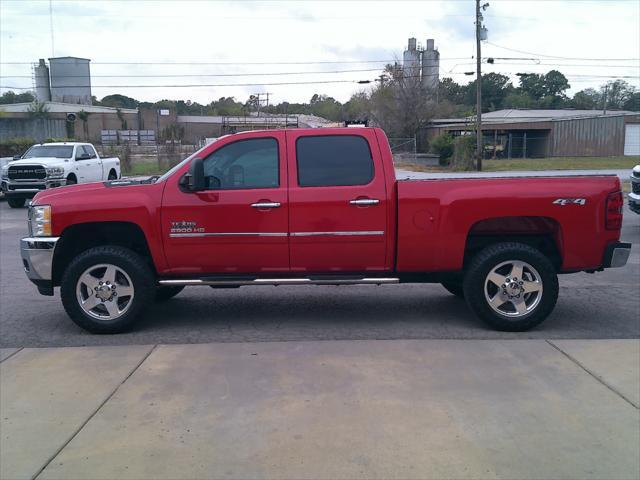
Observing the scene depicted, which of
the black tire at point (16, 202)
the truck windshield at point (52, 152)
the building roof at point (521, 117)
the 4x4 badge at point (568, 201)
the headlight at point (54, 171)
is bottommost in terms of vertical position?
the black tire at point (16, 202)

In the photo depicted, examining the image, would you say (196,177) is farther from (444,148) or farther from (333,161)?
(444,148)

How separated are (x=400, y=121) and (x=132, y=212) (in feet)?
171

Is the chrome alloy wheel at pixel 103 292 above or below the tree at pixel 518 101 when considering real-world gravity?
below

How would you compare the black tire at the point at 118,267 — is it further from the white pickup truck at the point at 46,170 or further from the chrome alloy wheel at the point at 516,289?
the white pickup truck at the point at 46,170

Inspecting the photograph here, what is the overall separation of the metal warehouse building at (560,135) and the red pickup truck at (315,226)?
48205 mm

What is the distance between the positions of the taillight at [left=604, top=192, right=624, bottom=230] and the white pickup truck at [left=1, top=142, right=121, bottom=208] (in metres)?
18.0

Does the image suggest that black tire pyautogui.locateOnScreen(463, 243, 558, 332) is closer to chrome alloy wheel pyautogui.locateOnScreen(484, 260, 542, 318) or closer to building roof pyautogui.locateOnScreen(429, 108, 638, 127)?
chrome alloy wheel pyautogui.locateOnScreen(484, 260, 542, 318)

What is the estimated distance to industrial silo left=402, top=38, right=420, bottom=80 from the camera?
56344mm

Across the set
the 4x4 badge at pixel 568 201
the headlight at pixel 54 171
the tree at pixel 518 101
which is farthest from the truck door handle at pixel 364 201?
the tree at pixel 518 101

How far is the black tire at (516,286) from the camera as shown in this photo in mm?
6414

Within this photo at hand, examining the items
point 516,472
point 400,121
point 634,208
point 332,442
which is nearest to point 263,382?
point 332,442

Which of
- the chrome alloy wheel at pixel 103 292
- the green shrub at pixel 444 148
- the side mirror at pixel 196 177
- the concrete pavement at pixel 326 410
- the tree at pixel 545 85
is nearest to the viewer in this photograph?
the concrete pavement at pixel 326 410

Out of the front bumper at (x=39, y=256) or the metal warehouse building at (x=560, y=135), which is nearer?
the front bumper at (x=39, y=256)

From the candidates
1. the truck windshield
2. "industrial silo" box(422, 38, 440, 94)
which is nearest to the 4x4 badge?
the truck windshield
